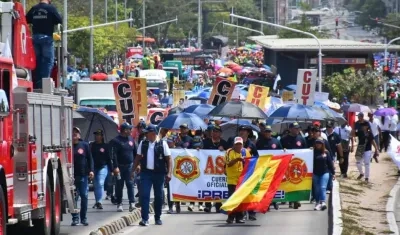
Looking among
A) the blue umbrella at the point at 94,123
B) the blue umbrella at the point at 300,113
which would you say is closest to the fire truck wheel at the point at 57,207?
the blue umbrella at the point at 94,123

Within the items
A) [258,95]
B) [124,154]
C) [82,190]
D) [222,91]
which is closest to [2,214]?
[82,190]

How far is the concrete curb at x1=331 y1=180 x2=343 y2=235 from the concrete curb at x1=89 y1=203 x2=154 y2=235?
341 cm

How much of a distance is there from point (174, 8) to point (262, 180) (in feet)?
497

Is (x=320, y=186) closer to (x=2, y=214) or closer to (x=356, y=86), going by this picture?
(x=2, y=214)

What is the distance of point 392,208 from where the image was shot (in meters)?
26.6

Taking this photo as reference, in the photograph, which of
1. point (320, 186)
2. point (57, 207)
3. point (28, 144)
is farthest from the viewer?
point (320, 186)

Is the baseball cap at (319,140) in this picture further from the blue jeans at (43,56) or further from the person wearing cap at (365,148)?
the person wearing cap at (365,148)

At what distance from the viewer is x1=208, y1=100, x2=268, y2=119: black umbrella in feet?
107

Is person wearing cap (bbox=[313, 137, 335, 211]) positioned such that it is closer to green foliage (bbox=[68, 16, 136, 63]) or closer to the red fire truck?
the red fire truck

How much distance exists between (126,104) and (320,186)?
862 cm

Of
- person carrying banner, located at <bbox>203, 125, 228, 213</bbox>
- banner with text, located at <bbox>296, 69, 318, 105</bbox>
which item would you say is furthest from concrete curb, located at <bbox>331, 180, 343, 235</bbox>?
banner with text, located at <bbox>296, 69, 318, 105</bbox>

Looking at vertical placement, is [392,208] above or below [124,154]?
below

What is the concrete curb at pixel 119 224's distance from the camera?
20.0 metres

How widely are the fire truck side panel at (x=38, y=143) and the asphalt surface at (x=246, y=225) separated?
2573mm
